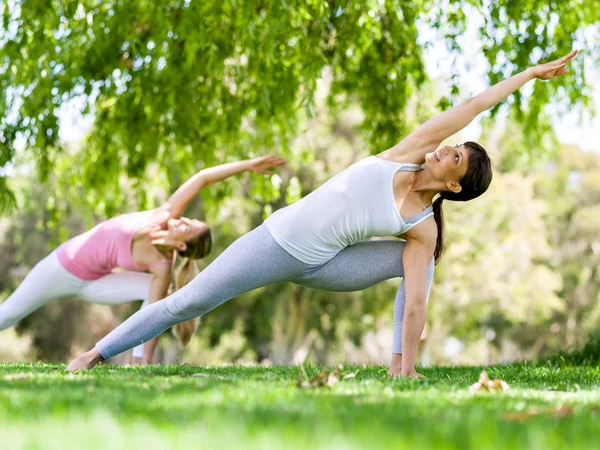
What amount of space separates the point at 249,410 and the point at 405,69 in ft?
19.5

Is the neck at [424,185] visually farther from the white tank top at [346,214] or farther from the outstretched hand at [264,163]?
the outstretched hand at [264,163]

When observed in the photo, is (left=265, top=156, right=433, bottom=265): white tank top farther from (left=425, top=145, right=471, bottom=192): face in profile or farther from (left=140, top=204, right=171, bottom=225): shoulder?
(left=140, top=204, right=171, bottom=225): shoulder

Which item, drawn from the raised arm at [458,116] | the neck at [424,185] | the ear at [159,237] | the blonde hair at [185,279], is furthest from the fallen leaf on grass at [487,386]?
the blonde hair at [185,279]

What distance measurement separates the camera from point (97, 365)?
5109mm

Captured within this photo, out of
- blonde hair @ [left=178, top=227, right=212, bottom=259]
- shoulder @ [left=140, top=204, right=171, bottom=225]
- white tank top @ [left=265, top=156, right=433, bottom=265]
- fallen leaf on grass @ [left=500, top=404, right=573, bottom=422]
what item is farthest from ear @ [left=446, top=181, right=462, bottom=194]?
shoulder @ [left=140, top=204, right=171, bottom=225]

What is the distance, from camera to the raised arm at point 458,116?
14.2 feet

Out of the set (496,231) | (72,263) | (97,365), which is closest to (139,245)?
(72,263)

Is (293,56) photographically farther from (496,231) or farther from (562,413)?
(496,231)

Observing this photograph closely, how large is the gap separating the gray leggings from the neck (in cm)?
33

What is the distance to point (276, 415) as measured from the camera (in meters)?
2.42

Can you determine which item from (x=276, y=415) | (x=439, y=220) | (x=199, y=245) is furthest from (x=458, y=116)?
(x=199, y=245)

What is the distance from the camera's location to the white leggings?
659 cm

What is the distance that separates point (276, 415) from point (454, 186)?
2404 millimetres

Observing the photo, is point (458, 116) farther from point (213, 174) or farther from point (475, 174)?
point (213, 174)
